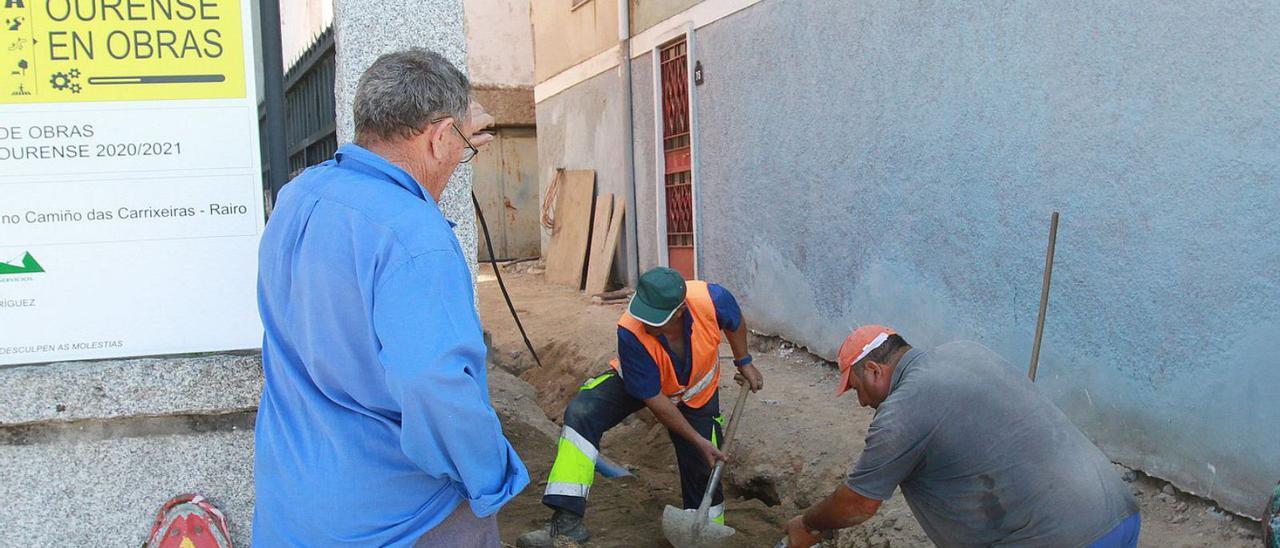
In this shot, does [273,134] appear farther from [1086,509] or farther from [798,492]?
[798,492]

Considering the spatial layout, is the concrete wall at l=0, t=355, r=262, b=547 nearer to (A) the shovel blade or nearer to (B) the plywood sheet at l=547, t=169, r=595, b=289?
(A) the shovel blade

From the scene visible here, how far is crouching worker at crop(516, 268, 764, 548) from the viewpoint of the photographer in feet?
14.9

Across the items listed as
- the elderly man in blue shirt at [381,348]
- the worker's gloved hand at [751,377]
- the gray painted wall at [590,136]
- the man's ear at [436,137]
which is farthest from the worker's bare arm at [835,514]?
the gray painted wall at [590,136]

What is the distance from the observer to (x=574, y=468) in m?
4.68

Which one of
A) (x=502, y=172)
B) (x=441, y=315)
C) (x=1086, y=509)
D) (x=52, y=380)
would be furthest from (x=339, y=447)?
(x=502, y=172)

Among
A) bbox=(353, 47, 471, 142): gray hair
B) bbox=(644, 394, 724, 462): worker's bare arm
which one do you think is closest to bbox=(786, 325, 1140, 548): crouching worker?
bbox=(644, 394, 724, 462): worker's bare arm

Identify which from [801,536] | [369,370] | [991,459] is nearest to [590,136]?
[801,536]

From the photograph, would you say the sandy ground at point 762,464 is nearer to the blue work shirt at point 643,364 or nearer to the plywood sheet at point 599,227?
the blue work shirt at point 643,364

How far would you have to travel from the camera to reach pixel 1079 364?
15.6 feet

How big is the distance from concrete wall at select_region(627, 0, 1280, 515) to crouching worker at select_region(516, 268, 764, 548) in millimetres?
1484

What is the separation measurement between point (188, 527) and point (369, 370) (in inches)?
56.1

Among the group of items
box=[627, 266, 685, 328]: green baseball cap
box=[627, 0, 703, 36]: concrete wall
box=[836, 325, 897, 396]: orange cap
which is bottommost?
box=[836, 325, 897, 396]: orange cap

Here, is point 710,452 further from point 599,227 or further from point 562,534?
point 599,227

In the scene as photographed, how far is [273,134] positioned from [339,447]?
1.51 metres
